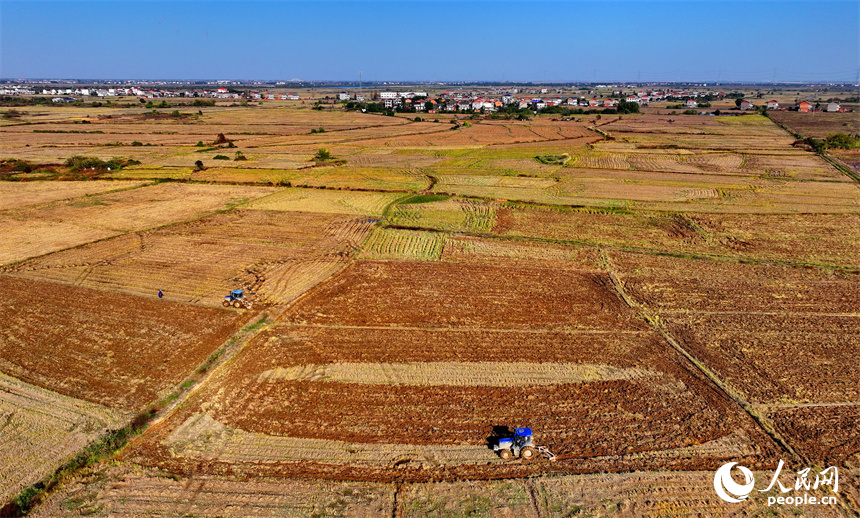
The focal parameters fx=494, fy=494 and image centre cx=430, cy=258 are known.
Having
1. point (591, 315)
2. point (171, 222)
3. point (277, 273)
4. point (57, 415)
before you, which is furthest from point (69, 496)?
point (171, 222)

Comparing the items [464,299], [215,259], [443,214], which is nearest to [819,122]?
[443,214]

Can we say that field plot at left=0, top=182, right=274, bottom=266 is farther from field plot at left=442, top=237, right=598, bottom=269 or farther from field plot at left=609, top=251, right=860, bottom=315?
field plot at left=609, top=251, right=860, bottom=315

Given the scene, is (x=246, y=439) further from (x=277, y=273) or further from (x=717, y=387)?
(x=717, y=387)

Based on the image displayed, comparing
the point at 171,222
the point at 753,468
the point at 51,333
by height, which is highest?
the point at 171,222

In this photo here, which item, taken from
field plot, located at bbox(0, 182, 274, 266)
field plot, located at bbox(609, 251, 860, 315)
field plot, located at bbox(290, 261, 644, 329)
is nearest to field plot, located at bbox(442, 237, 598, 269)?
field plot, located at bbox(290, 261, 644, 329)

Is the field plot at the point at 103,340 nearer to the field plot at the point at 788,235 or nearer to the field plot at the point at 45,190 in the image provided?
the field plot at the point at 45,190

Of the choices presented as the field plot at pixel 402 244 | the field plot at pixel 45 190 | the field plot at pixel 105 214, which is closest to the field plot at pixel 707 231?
the field plot at pixel 402 244
